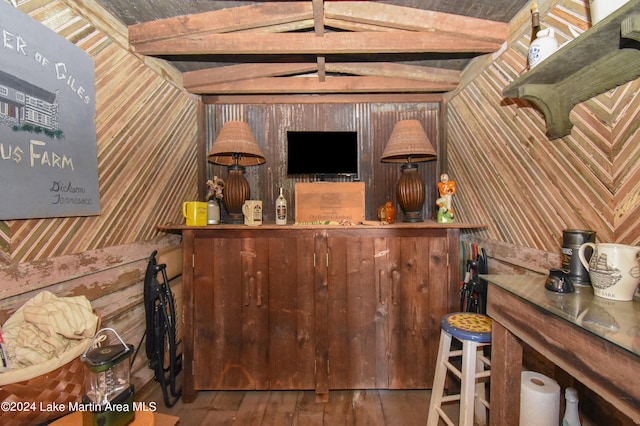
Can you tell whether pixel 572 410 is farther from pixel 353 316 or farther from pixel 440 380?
pixel 353 316

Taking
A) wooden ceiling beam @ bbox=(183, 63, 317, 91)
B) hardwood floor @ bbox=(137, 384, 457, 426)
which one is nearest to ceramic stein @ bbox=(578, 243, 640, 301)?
hardwood floor @ bbox=(137, 384, 457, 426)

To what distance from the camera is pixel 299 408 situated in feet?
6.14

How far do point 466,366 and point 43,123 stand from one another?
8.06 feet

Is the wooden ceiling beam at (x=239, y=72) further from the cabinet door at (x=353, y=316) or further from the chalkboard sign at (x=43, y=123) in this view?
the cabinet door at (x=353, y=316)

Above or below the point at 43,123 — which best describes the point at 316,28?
above

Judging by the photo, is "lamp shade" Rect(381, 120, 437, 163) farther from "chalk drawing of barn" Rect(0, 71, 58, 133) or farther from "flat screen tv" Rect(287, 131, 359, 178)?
"chalk drawing of barn" Rect(0, 71, 58, 133)

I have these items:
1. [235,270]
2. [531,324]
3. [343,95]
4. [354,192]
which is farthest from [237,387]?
[343,95]

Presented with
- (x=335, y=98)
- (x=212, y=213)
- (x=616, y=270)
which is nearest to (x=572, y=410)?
(x=616, y=270)

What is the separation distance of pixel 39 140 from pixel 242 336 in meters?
1.64

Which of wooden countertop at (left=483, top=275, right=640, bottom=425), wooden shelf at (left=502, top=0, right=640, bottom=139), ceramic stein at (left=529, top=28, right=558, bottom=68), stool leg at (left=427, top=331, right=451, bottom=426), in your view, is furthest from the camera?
stool leg at (left=427, top=331, right=451, bottom=426)

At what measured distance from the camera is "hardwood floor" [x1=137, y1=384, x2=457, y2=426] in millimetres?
1769

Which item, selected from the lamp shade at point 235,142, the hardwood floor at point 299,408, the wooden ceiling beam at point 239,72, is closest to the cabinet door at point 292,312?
the hardwood floor at point 299,408

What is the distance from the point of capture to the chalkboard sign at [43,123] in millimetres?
1116

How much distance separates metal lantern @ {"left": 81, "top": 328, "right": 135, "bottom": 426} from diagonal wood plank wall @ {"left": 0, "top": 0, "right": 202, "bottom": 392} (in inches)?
20.8
